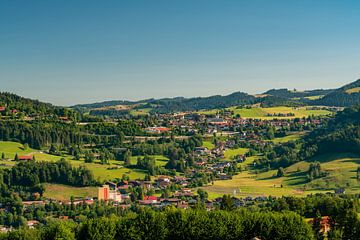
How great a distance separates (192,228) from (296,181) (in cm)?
9023

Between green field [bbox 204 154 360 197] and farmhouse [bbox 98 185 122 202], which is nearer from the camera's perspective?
farmhouse [bbox 98 185 122 202]

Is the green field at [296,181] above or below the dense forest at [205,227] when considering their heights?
below

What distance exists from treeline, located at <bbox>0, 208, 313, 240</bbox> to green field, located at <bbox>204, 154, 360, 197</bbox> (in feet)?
209

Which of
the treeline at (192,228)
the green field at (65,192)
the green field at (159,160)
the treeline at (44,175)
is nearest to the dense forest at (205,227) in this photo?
the treeline at (192,228)

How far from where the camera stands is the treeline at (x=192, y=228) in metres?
64.7

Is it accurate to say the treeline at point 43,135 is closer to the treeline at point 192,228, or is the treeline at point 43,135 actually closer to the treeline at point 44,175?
the treeline at point 44,175

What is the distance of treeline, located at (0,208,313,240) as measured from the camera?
212 feet

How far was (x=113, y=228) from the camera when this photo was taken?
66562 millimetres

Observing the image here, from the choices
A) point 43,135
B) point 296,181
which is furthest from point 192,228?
point 43,135

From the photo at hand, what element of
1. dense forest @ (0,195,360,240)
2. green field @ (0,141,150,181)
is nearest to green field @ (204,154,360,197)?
green field @ (0,141,150,181)

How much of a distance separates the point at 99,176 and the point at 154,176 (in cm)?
Result: 1946

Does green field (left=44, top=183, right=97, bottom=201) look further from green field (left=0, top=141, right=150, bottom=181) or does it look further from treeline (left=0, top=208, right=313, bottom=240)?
treeline (left=0, top=208, right=313, bottom=240)

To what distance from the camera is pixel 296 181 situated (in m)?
150

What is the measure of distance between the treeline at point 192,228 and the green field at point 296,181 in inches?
2510
